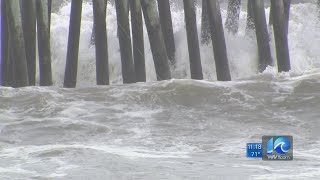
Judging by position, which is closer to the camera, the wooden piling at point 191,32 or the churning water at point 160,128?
the churning water at point 160,128

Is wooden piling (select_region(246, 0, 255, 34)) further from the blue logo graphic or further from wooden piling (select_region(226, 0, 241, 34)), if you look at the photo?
the blue logo graphic

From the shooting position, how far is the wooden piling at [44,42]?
8727 millimetres

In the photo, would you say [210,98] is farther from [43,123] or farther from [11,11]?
[11,11]

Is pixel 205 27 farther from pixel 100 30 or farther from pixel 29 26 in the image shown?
pixel 29 26

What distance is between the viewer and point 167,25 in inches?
395

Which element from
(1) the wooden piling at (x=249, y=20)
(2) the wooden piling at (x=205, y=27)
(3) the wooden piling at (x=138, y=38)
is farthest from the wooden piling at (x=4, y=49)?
(1) the wooden piling at (x=249, y=20)

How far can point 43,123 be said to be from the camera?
670 centimetres

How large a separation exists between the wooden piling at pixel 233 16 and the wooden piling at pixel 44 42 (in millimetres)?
3766

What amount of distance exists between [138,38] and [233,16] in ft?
11.3

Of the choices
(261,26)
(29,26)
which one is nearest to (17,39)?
(29,26)

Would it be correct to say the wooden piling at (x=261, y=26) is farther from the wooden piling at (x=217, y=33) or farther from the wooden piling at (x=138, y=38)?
the wooden piling at (x=138, y=38)

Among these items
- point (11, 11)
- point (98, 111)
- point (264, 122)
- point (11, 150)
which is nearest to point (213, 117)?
point (264, 122)

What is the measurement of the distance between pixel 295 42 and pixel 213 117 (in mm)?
6479

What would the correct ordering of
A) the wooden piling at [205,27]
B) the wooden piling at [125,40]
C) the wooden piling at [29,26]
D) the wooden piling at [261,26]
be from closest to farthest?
the wooden piling at [125,40] → the wooden piling at [29,26] → the wooden piling at [261,26] → the wooden piling at [205,27]
